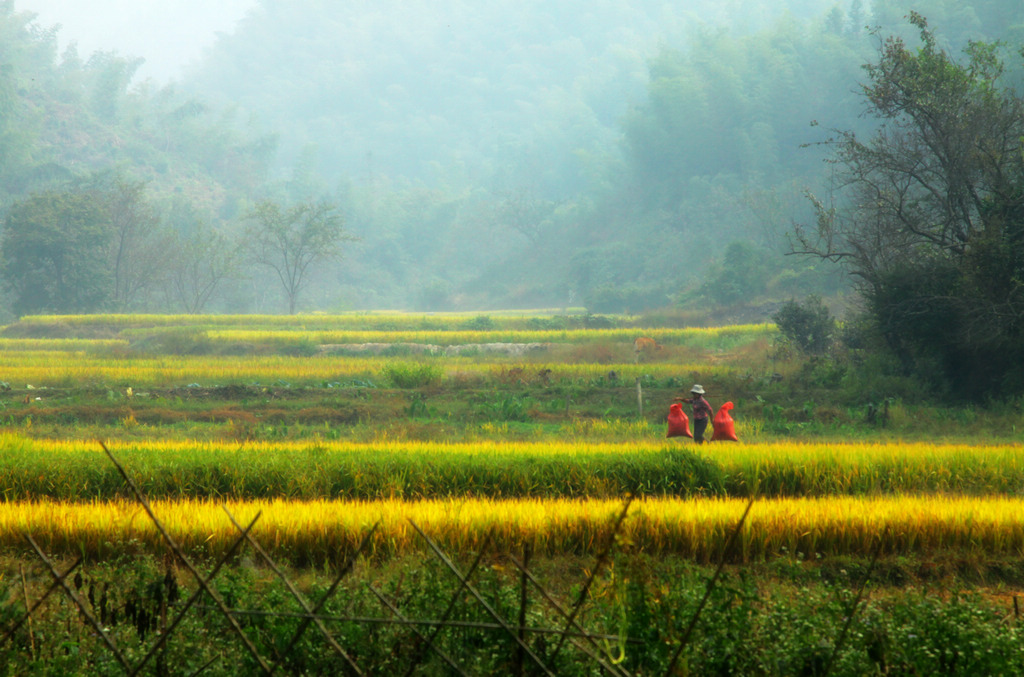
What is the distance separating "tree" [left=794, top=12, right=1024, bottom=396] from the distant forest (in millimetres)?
18094

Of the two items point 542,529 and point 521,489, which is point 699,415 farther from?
point 542,529

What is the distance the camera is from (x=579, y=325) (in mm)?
41906

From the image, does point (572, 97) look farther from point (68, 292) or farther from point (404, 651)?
point (404, 651)

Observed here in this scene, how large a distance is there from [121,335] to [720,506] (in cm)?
3543

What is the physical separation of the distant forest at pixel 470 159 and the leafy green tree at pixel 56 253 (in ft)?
0.47

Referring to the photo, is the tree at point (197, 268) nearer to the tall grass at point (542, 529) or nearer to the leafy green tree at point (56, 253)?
the leafy green tree at point (56, 253)

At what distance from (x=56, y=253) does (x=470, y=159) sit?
73362 millimetres

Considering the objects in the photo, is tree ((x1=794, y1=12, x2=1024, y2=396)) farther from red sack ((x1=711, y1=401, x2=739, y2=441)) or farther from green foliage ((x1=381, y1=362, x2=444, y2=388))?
green foliage ((x1=381, y1=362, x2=444, y2=388))

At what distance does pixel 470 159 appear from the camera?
11538 centimetres

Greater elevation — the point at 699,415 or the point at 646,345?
the point at 646,345

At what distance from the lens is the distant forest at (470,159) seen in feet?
180

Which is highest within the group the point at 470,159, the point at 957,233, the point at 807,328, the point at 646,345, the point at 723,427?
the point at 470,159

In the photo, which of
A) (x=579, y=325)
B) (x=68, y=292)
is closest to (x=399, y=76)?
(x=68, y=292)

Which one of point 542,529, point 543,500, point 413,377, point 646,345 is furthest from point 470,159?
point 542,529
